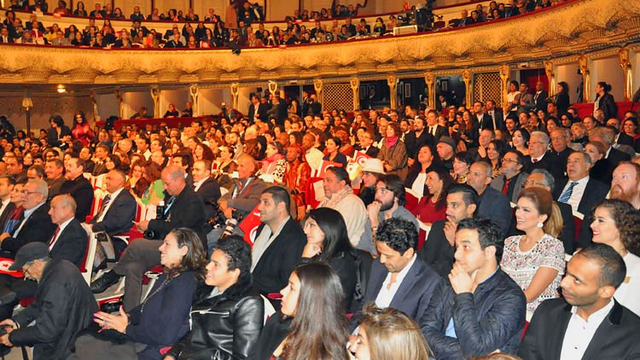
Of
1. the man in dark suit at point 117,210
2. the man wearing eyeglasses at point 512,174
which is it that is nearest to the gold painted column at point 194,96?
the man in dark suit at point 117,210

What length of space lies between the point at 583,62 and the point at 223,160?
10088mm

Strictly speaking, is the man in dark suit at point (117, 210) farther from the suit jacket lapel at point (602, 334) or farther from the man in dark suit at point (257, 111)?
the man in dark suit at point (257, 111)

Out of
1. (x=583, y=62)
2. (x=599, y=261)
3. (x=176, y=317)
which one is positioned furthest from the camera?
(x=583, y=62)

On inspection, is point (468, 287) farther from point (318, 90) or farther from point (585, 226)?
point (318, 90)

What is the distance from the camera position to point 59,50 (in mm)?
23016

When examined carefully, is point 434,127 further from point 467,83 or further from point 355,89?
point 355,89

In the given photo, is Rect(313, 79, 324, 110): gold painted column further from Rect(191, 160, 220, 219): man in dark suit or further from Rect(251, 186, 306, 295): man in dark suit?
Rect(251, 186, 306, 295): man in dark suit

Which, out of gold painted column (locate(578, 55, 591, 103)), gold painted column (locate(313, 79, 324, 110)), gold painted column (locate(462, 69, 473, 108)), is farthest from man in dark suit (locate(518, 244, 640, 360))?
gold painted column (locate(313, 79, 324, 110))

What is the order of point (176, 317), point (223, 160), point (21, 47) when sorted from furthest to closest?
point (21, 47) → point (223, 160) → point (176, 317)

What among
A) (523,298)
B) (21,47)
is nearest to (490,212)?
(523,298)

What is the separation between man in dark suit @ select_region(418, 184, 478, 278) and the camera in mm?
5301

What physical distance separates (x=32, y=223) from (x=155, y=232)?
1.27 m

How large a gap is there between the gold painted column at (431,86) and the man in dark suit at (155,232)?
16.4 m

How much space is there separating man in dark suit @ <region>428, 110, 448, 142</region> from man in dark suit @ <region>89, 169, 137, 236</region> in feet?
17.3
